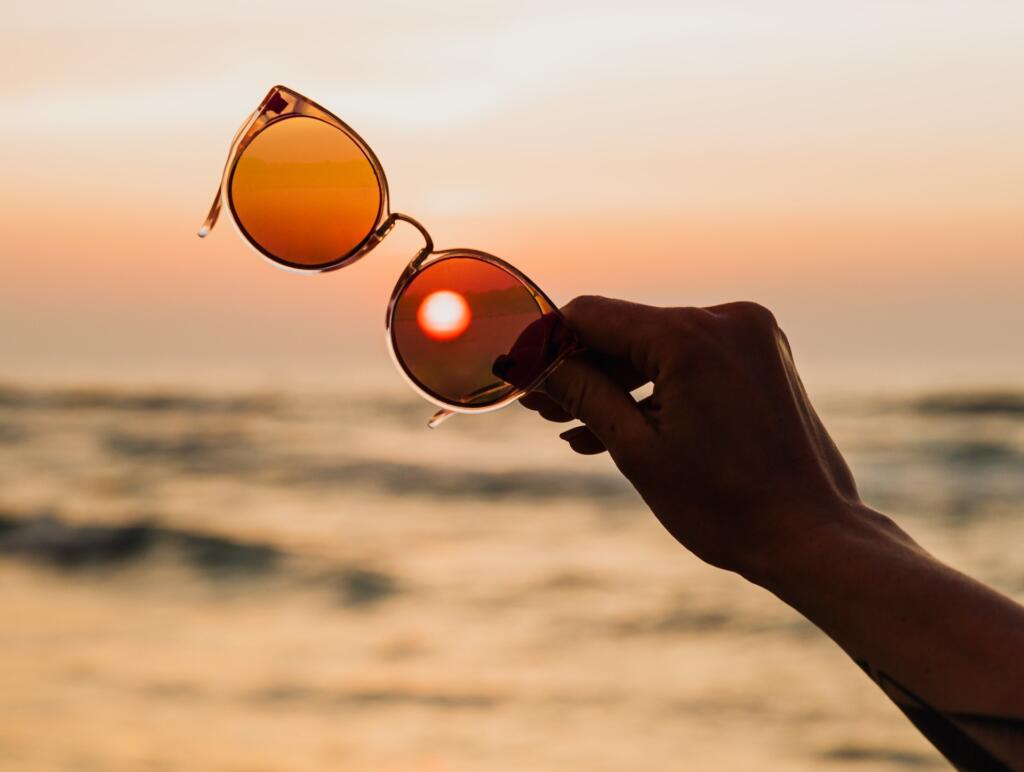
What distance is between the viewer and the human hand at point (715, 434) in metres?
1.60

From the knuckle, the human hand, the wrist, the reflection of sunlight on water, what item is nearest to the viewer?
the wrist

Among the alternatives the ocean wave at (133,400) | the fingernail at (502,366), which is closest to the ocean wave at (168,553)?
the ocean wave at (133,400)

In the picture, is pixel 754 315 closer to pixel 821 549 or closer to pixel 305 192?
pixel 821 549

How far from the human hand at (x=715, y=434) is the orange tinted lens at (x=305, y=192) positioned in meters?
0.57

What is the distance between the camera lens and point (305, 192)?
82.6 inches

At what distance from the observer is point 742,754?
597 centimetres

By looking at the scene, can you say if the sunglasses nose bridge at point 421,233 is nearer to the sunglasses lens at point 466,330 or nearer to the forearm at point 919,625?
the sunglasses lens at point 466,330

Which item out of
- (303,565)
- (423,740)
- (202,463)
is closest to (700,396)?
(423,740)

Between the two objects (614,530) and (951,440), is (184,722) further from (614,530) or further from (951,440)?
(951,440)

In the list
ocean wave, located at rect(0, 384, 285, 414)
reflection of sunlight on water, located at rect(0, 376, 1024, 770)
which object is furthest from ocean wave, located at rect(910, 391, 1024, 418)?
ocean wave, located at rect(0, 384, 285, 414)

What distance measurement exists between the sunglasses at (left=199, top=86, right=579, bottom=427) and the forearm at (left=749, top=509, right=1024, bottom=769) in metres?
0.54

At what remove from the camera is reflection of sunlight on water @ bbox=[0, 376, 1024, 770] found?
591 centimetres

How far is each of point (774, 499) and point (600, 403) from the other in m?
0.27

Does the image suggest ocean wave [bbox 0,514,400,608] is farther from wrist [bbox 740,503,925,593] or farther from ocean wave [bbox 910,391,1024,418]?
ocean wave [bbox 910,391,1024,418]
